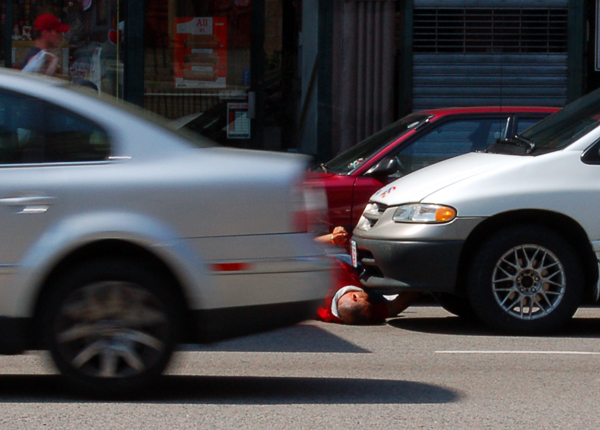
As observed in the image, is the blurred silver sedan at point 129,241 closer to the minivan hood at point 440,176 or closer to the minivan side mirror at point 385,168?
the minivan hood at point 440,176

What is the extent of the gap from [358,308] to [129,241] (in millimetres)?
3056

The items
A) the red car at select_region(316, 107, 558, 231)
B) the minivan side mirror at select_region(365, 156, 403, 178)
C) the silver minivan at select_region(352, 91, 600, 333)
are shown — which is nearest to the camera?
the silver minivan at select_region(352, 91, 600, 333)

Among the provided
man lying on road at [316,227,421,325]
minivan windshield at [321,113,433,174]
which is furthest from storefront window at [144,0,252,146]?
man lying on road at [316,227,421,325]

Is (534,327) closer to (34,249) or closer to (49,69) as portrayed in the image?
(34,249)

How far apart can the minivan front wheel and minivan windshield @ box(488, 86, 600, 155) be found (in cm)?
67

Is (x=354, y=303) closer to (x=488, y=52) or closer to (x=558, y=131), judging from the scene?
(x=558, y=131)

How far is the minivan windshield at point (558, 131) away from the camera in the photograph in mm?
7516

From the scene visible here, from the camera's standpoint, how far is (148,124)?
17.5 ft

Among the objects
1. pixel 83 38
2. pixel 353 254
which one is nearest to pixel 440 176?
pixel 353 254

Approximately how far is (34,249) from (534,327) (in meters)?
3.70

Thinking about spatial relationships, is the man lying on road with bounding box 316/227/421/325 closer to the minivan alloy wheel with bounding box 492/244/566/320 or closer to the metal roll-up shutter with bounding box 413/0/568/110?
the minivan alloy wheel with bounding box 492/244/566/320

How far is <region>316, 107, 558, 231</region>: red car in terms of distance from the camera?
8867mm

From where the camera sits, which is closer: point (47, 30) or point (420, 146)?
point (420, 146)

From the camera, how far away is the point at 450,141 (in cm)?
909
